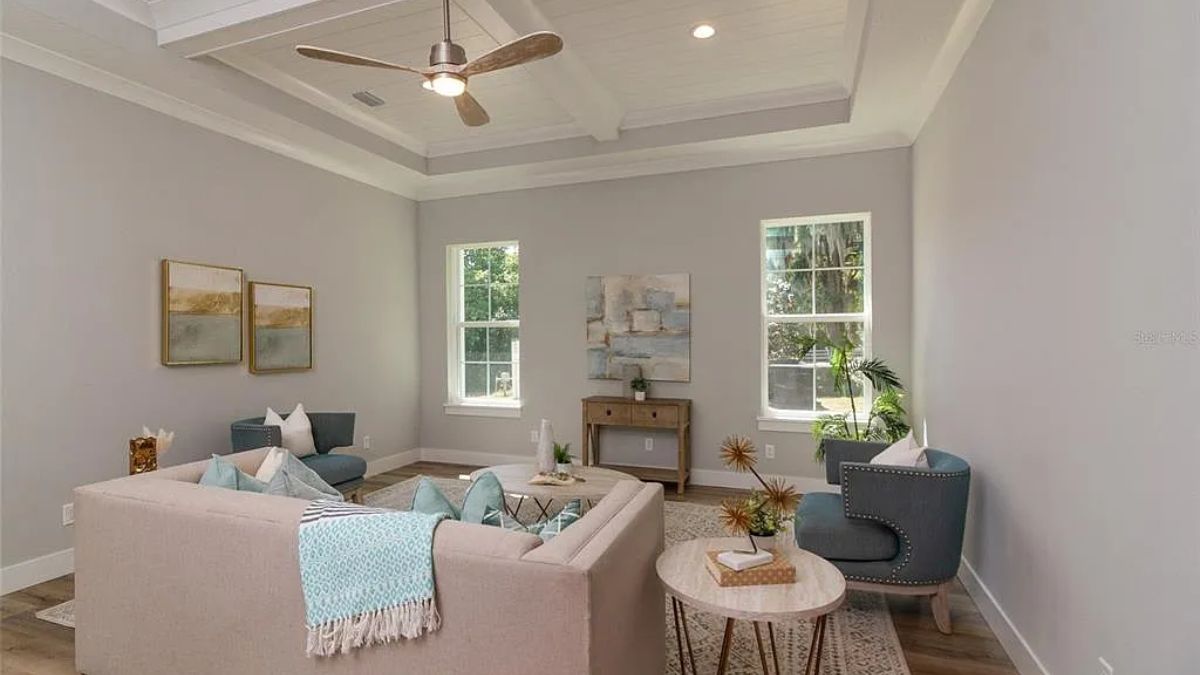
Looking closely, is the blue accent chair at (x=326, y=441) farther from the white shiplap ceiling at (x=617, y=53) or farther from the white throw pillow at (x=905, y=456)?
the white throw pillow at (x=905, y=456)

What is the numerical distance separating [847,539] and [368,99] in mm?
4329

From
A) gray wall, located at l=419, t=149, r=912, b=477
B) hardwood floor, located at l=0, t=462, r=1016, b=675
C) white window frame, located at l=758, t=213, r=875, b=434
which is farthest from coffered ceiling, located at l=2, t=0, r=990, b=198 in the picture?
hardwood floor, located at l=0, t=462, r=1016, b=675

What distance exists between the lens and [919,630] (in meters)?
2.69

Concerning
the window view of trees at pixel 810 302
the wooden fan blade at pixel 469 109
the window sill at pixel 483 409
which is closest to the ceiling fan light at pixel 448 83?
the wooden fan blade at pixel 469 109

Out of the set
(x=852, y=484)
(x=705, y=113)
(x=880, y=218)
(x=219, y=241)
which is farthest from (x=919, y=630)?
(x=219, y=241)

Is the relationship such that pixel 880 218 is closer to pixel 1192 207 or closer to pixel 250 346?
pixel 1192 207

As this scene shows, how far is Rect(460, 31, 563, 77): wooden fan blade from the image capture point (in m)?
2.36

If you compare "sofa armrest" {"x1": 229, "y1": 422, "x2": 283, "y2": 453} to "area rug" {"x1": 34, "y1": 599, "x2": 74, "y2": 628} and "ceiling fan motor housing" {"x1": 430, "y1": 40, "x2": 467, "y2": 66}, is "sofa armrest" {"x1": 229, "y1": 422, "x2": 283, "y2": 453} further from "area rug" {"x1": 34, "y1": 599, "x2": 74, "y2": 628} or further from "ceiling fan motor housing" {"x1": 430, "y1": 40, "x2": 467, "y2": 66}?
"ceiling fan motor housing" {"x1": 430, "y1": 40, "x2": 467, "y2": 66}

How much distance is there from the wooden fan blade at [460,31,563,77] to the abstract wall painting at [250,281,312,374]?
112 inches

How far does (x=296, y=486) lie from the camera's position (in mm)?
2205

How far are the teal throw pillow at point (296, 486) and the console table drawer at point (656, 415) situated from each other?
3.05 m

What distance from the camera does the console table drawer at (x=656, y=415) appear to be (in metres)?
4.98

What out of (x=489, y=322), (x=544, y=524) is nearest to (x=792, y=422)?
(x=489, y=322)

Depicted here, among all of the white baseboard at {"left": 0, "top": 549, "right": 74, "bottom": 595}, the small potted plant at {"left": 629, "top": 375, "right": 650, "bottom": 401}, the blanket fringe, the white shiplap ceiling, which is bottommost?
the white baseboard at {"left": 0, "top": 549, "right": 74, "bottom": 595}
